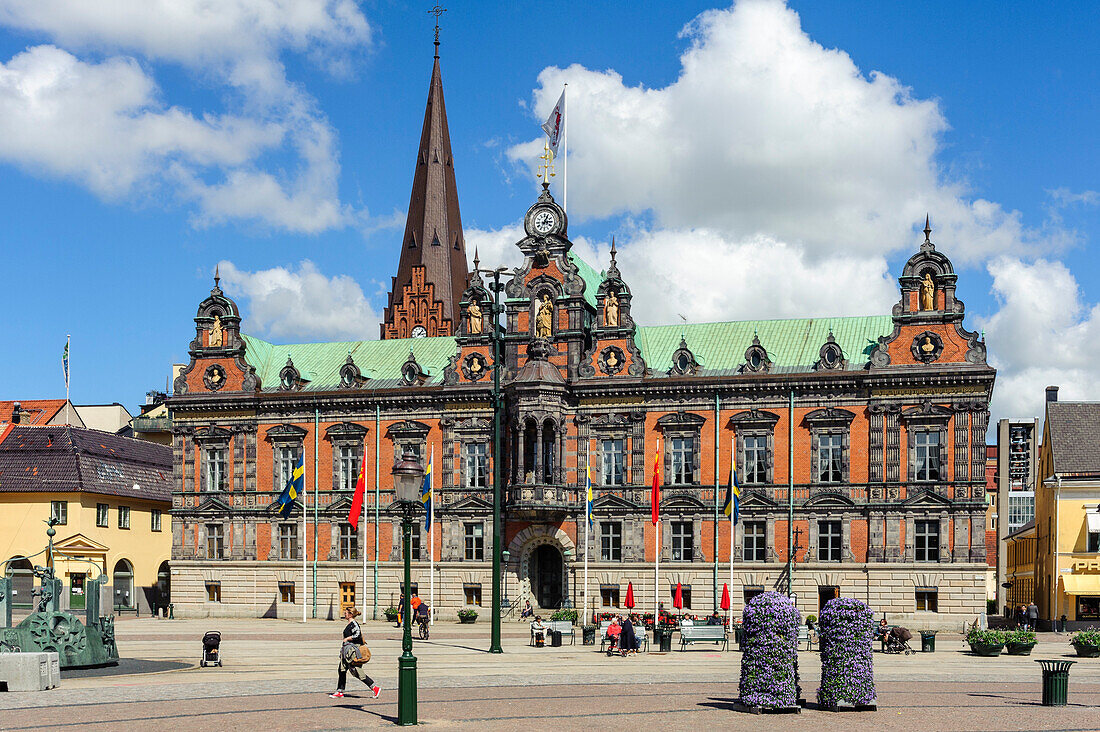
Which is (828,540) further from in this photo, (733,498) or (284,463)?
(284,463)

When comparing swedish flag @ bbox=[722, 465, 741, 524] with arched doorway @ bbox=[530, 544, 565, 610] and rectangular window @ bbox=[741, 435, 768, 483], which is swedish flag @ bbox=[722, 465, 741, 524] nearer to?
rectangular window @ bbox=[741, 435, 768, 483]

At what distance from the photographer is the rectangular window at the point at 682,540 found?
66625 millimetres

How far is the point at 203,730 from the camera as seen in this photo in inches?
958

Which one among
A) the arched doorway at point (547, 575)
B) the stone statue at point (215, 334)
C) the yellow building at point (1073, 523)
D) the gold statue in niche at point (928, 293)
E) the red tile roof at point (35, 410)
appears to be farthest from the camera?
the red tile roof at point (35, 410)

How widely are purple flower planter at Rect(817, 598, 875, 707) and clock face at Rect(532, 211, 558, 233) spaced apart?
45.9 meters

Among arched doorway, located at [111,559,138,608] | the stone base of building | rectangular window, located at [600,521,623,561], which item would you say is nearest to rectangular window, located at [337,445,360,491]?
the stone base of building

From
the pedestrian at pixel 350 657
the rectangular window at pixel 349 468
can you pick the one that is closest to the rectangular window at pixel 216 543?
the rectangular window at pixel 349 468

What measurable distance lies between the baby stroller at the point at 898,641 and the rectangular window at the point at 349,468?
34.6m

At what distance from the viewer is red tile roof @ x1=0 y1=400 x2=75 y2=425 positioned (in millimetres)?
101250

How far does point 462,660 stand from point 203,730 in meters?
18.0

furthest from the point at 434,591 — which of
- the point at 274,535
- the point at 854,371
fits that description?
the point at 854,371

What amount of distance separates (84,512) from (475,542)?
27305mm

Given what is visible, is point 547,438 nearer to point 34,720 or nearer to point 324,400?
point 324,400

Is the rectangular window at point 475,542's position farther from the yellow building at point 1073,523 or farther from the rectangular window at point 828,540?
the yellow building at point 1073,523
